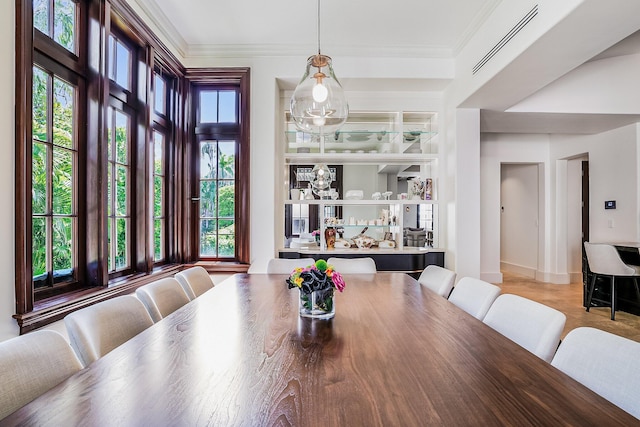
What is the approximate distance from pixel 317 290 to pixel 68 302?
4.99 feet

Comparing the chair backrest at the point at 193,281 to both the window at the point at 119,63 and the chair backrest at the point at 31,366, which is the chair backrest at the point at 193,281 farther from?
the window at the point at 119,63

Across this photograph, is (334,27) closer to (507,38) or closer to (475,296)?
(507,38)

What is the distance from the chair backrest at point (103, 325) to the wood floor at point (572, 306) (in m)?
3.55

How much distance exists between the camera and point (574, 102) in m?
3.94

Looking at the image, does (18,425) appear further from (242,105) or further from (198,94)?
(198,94)

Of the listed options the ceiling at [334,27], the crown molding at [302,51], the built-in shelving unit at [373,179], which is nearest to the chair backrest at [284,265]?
the built-in shelving unit at [373,179]

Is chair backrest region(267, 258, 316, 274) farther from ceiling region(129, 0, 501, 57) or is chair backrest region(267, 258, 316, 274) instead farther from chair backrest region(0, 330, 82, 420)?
ceiling region(129, 0, 501, 57)

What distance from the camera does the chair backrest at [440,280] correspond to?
6.79 ft

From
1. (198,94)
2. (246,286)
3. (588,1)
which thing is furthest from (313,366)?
(198,94)

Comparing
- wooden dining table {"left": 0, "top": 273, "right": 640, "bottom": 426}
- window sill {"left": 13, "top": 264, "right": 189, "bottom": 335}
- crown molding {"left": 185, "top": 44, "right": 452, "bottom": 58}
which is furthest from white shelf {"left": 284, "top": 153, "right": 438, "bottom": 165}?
wooden dining table {"left": 0, "top": 273, "right": 640, "bottom": 426}

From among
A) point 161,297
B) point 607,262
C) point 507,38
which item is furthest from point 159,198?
point 607,262

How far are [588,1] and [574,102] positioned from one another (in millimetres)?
2509

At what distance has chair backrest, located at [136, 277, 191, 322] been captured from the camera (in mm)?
1671

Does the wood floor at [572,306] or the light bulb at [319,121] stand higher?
the light bulb at [319,121]
